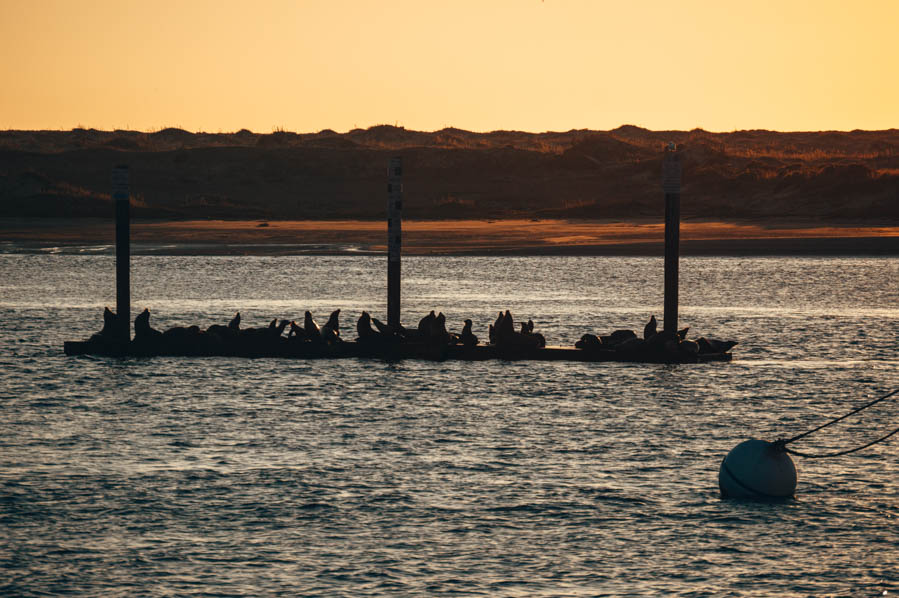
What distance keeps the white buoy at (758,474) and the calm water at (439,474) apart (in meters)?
0.18

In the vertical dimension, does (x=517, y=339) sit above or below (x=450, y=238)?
below

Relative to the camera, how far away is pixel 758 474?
12.0 metres

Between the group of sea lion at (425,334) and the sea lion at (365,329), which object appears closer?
the group of sea lion at (425,334)

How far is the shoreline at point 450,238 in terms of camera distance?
4788 cm

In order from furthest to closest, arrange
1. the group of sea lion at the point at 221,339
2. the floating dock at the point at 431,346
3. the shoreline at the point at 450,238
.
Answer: the shoreline at the point at 450,238 → the group of sea lion at the point at 221,339 → the floating dock at the point at 431,346

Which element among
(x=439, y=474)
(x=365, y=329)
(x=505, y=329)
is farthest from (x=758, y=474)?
(x=365, y=329)

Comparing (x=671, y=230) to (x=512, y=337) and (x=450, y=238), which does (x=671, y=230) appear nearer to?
(x=512, y=337)

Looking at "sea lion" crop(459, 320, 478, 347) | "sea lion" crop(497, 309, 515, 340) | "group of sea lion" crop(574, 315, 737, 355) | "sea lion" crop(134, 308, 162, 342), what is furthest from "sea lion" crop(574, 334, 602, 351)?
"sea lion" crop(134, 308, 162, 342)

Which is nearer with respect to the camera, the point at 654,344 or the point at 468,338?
the point at 654,344

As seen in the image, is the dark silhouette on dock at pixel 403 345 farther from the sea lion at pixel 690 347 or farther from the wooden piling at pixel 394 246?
the wooden piling at pixel 394 246

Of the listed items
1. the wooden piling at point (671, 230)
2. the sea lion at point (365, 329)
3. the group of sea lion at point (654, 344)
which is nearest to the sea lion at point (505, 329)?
the group of sea lion at point (654, 344)

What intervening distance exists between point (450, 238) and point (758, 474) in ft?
140

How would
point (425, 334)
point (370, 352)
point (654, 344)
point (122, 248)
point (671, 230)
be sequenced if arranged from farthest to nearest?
point (122, 248), point (671, 230), point (370, 352), point (425, 334), point (654, 344)

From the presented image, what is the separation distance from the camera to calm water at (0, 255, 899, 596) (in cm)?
1000
